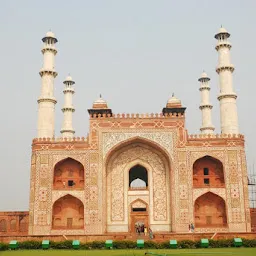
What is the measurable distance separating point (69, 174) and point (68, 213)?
1936 millimetres

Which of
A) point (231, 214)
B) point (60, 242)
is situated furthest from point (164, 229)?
point (60, 242)

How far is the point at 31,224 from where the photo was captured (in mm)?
19688

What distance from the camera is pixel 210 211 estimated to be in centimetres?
2047

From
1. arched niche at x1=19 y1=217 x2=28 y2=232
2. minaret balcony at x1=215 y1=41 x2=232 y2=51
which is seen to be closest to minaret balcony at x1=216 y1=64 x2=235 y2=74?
minaret balcony at x1=215 y1=41 x2=232 y2=51

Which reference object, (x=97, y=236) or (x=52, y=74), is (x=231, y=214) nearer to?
(x=97, y=236)

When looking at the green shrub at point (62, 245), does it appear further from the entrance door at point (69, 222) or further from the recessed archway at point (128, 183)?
the recessed archway at point (128, 183)

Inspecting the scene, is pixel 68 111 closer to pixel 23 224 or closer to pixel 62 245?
pixel 23 224

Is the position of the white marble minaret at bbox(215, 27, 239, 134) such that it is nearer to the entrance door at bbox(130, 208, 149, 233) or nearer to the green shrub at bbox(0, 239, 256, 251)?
the entrance door at bbox(130, 208, 149, 233)

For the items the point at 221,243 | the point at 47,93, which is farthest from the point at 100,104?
the point at 221,243

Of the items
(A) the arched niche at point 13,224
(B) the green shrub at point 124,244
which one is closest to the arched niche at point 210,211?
(B) the green shrub at point 124,244

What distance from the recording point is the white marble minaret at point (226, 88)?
21.8m

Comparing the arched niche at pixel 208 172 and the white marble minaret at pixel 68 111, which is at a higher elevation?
the white marble minaret at pixel 68 111

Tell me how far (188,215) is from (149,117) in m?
5.18

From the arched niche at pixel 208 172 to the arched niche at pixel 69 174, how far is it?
5.77 metres
